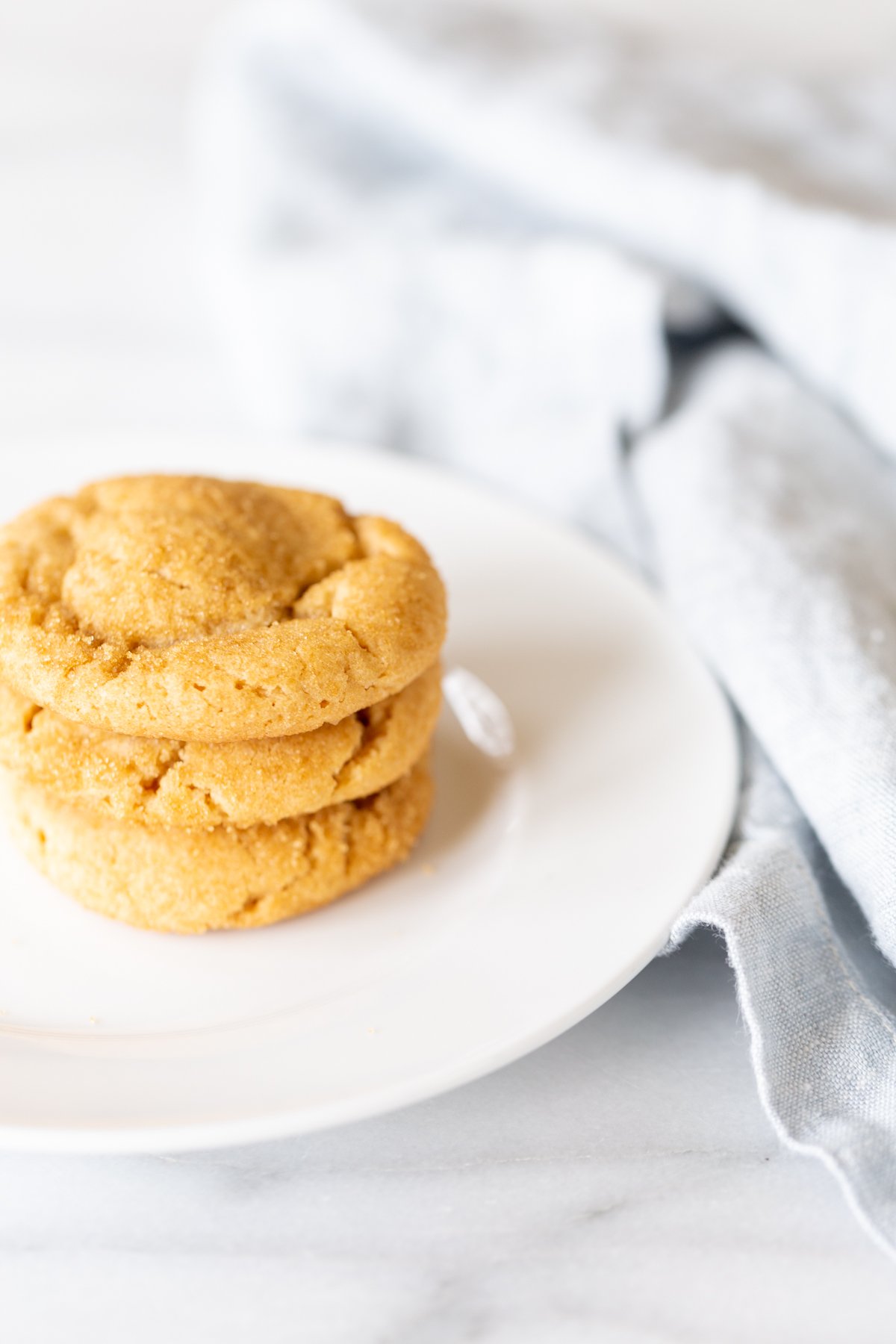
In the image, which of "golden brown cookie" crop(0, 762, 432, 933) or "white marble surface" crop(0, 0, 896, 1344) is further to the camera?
"golden brown cookie" crop(0, 762, 432, 933)

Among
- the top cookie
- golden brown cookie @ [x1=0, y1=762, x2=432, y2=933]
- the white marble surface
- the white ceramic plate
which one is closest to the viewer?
the white marble surface

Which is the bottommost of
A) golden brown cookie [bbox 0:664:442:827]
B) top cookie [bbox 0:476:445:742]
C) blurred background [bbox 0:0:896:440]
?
blurred background [bbox 0:0:896:440]

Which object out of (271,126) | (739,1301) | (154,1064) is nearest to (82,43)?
(271,126)

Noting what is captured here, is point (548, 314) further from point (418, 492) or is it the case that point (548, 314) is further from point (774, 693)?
point (774, 693)

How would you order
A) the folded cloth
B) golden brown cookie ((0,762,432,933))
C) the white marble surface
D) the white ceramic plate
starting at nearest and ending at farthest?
the white marble surface → the white ceramic plate → golden brown cookie ((0,762,432,933)) → the folded cloth

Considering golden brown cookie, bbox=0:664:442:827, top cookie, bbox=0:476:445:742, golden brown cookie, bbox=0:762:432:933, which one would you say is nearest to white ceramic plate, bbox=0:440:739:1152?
golden brown cookie, bbox=0:762:432:933

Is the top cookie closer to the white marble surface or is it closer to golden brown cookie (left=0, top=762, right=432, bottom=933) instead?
golden brown cookie (left=0, top=762, right=432, bottom=933)

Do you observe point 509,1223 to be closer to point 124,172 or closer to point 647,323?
point 647,323
